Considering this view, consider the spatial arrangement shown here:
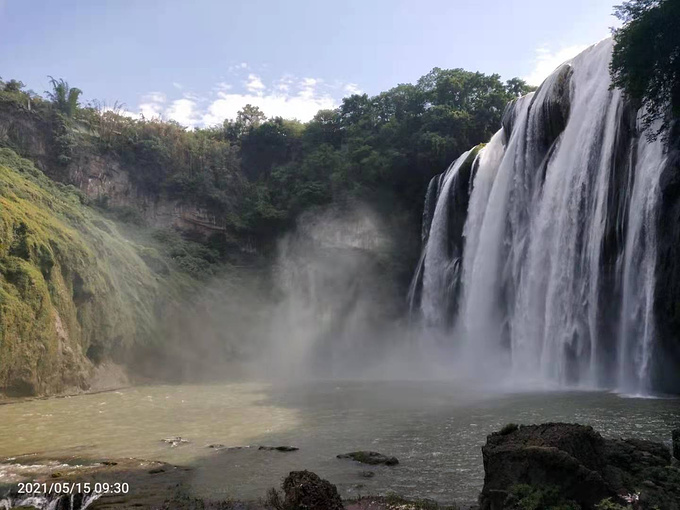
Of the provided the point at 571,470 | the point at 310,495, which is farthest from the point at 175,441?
the point at 571,470

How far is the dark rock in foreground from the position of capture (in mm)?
5805

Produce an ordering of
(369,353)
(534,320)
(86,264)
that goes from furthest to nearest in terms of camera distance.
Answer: (369,353) → (86,264) → (534,320)

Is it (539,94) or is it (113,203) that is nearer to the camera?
(539,94)

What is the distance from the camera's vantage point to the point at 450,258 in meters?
31.5

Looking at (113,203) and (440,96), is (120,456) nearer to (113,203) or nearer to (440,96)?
(113,203)

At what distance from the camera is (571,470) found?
229 inches

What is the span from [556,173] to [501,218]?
14.4 feet

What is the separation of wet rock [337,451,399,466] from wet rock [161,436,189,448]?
11.7 ft

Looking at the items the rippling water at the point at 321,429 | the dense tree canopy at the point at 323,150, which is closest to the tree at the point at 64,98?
the dense tree canopy at the point at 323,150

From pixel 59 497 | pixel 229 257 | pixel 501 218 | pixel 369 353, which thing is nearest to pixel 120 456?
pixel 59 497

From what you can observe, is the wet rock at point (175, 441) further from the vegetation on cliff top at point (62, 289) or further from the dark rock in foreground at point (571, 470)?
the vegetation on cliff top at point (62, 289)

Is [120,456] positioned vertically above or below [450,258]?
below

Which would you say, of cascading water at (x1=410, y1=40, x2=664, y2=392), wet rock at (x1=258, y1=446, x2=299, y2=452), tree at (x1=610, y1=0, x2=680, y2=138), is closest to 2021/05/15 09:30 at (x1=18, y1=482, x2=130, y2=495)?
wet rock at (x1=258, y1=446, x2=299, y2=452)

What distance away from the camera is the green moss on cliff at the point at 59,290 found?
19.6 meters
